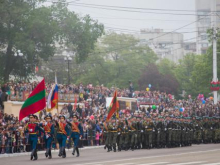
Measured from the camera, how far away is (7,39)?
54.7 m

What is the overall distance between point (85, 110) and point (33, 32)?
1505cm

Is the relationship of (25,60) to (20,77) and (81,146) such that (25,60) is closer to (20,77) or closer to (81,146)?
(20,77)

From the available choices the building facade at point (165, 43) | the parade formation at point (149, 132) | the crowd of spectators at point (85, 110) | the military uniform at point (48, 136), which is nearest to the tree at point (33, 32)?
the crowd of spectators at point (85, 110)

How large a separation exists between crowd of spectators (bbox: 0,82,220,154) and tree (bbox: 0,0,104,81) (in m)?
8.53

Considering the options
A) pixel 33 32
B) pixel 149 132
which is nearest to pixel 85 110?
pixel 149 132

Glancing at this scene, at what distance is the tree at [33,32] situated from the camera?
176ft

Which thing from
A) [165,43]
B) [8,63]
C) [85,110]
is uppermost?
[165,43]

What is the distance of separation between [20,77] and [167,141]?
Result: 92.4 feet

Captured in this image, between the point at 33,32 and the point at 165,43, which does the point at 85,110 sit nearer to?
the point at 33,32

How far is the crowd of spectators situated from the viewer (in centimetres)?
3111

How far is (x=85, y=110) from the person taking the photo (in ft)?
143

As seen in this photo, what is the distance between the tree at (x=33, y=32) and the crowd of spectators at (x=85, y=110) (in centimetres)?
853

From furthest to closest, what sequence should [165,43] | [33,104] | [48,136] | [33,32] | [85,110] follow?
[165,43], [33,32], [85,110], [48,136], [33,104]

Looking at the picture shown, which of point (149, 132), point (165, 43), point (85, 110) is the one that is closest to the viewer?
point (149, 132)
